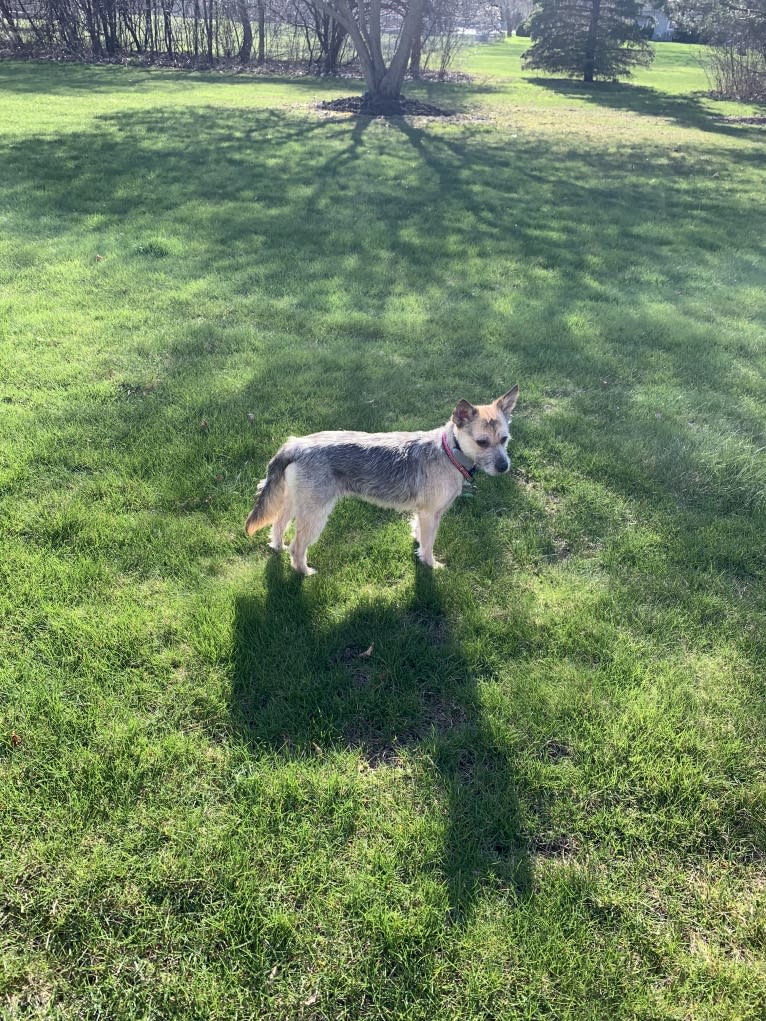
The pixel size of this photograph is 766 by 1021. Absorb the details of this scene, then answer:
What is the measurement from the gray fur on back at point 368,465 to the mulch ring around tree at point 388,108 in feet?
63.2

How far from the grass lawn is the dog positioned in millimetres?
422

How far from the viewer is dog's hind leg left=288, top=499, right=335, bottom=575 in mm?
4004

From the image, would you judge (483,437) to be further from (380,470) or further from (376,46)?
(376,46)

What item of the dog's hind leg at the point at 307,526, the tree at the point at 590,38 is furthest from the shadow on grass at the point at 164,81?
the dog's hind leg at the point at 307,526

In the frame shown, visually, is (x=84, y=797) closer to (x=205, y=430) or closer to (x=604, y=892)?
(x=604, y=892)

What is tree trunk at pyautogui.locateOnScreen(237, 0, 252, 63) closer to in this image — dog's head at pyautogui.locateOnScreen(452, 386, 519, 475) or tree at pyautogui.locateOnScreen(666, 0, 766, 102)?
tree at pyautogui.locateOnScreen(666, 0, 766, 102)

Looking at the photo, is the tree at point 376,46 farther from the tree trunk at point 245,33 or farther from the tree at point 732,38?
the tree at point 732,38

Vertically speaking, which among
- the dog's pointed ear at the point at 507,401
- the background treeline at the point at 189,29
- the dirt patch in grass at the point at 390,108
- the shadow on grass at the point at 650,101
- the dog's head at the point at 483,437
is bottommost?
the dog's head at the point at 483,437

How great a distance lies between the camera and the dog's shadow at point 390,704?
112 inches

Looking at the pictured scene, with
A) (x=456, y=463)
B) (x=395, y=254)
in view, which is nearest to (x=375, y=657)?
(x=456, y=463)

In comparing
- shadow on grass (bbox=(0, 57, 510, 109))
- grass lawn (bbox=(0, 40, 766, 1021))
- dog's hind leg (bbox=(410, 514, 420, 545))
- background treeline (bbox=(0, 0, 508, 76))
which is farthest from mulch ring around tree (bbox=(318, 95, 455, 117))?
dog's hind leg (bbox=(410, 514, 420, 545))

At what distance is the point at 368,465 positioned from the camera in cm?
407

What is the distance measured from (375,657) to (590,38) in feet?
122

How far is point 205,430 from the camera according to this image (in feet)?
17.9
